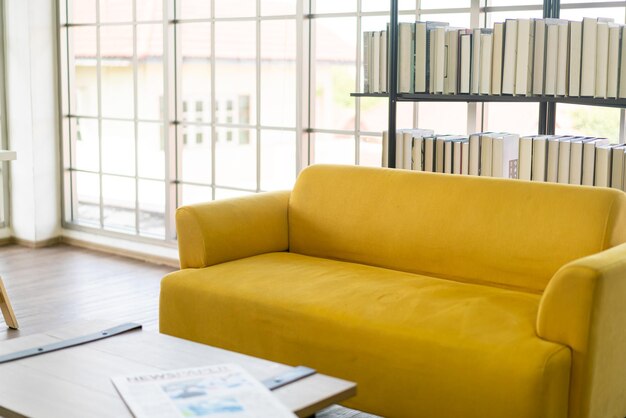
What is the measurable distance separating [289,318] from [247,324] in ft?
0.68

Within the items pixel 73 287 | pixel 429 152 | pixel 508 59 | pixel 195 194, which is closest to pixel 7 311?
pixel 73 287

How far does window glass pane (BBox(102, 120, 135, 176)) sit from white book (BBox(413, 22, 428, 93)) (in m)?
2.49

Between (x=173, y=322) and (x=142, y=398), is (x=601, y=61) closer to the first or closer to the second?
(x=173, y=322)

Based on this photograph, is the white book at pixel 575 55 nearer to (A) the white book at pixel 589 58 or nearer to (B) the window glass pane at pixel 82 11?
(A) the white book at pixel 589 58

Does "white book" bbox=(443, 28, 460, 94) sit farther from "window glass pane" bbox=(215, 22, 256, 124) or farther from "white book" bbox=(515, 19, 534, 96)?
"window glass pane" bbox=(215, 22, 256, 124)

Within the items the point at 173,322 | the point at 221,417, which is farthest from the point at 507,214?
the point at 221,417

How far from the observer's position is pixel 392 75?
163 inches

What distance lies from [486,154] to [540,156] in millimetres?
244

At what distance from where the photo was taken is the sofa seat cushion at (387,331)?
2537 mm

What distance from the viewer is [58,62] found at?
627 centimetres

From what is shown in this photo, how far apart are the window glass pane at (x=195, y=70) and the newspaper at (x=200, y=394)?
11.2 feet

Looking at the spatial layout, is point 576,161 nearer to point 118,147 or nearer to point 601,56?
point 601,56

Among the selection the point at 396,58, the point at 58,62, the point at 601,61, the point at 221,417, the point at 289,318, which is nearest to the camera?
the point at 221,417

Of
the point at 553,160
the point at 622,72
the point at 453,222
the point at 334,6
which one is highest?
the point at 334,6
